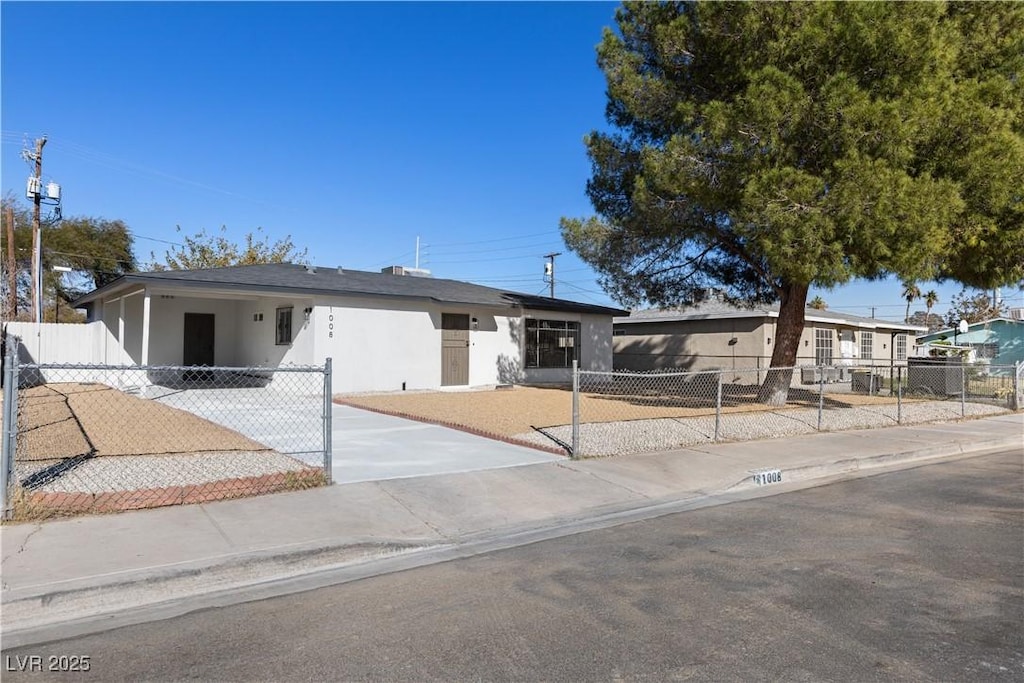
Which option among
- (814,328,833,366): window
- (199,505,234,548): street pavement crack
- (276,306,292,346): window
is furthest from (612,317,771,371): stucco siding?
(199,505,234,548): street pavement crack

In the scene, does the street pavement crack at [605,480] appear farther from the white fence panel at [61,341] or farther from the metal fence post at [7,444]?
the white fence panel at [61,341]

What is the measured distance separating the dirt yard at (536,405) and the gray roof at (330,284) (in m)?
3.01

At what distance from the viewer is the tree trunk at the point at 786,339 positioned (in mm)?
16594

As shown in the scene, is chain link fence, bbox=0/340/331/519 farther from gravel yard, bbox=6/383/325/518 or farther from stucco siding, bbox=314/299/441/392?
stucco siding, bbox=314/299/441/392

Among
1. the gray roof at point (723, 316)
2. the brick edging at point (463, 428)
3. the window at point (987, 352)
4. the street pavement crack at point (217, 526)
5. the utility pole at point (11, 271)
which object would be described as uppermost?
the utility pole at point (11, 271)

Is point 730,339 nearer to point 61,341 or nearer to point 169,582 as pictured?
point 169,582

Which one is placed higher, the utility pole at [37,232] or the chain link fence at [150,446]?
the utility pole at [37,232]

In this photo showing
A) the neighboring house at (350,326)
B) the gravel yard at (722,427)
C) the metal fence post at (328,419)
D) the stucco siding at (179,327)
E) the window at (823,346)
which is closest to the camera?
Answer: the metal fence post at (328,419)

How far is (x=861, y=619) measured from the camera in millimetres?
4227

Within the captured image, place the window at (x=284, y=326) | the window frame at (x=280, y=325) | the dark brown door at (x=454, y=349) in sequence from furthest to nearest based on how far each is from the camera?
the dark brown door at (x=454, y=349)
the window at (x=284, y=326)
the window frame at (x=280, y=325)

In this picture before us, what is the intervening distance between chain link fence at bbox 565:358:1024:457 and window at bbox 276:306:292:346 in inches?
345

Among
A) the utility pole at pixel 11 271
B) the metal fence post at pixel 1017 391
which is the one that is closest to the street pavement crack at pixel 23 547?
the metal fence post at pixel 1017 391

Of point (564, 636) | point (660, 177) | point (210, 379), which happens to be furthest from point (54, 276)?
point (564, 636)

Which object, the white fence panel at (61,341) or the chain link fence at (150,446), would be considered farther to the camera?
the white fence panel at (61,341)
